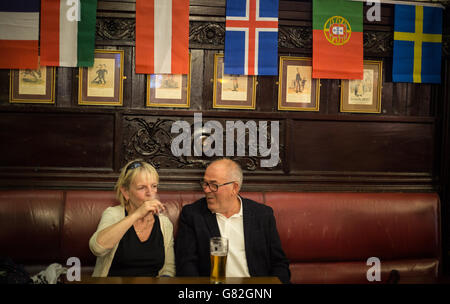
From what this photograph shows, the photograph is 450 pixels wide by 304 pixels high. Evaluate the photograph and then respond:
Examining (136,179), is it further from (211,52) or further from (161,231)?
(211,52)

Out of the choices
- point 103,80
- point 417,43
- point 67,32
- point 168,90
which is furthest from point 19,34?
point 417,43

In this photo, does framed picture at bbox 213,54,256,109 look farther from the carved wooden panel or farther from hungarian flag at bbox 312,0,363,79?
hungarian flag at bbox 312,0,363,79

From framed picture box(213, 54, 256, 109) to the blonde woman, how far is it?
1.17 m

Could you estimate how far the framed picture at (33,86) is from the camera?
3082 millimetres

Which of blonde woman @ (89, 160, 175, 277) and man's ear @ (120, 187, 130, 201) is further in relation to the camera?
man's ear @ (120, 187, 130, 201)

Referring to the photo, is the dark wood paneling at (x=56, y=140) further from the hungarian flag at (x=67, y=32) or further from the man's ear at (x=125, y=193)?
the man's ear at (x=125, y=193)

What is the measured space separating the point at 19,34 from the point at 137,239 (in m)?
2.12

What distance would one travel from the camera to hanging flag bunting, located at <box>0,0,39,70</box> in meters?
3.02

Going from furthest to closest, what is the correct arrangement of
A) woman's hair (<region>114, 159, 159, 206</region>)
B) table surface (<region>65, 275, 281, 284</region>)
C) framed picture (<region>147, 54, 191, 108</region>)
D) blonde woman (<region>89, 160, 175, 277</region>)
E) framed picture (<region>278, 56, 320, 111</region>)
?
1. framed picture (<region>278, 56, 320, 111</region>)
2. framed picture (<region>147, 54, 191, 108</region>)
3. woman's hair (<region>114, 159, 159, 206</region>)
4. blonde woman (<region>89, 160, 175, 277</region>)
5. table surface (<region>65, 275, 281, 284</region>)

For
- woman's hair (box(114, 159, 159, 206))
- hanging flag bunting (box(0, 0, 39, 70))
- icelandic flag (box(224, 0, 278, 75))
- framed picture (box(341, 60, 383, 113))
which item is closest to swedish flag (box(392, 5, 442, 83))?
framed picture (box(341, 60, 383, 113))

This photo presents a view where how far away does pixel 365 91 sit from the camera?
11.1 ft

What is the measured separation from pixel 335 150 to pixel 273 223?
1266 millimetres

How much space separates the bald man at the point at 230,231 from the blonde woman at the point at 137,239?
4.1 inches
